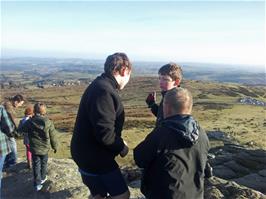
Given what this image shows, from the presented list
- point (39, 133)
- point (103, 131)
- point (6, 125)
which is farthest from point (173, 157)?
point (39, 133)

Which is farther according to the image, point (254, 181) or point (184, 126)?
point (254, 181)

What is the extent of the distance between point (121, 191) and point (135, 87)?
123176 millimetres

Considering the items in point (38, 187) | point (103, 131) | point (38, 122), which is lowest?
point (38, 187)

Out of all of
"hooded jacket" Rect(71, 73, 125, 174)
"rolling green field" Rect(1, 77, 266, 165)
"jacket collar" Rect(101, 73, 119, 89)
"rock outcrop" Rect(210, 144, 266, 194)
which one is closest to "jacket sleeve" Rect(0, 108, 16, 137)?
"hooded jacket" Rect(71, 73, 125, 174)

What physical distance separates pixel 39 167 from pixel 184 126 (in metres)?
7.49

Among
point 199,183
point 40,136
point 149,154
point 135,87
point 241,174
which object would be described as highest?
point 149,154

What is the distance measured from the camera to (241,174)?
15102 mm

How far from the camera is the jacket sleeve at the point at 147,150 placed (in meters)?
5.14

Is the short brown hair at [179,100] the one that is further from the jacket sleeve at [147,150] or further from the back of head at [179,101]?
the jacket sleeve at [147,150]

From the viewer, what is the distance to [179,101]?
16.8 feet

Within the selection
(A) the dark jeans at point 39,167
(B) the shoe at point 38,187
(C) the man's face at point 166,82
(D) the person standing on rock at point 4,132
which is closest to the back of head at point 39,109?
(A) the dark jeans at point 39,167

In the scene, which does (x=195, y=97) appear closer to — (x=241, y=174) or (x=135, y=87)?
(x=135, y=87)

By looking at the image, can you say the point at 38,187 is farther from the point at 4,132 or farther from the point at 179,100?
the point at 179,100

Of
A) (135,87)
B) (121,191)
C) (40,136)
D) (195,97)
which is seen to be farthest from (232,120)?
(135,87)
